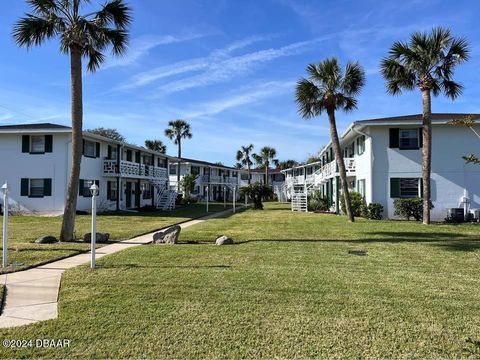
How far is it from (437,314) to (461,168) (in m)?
19.5

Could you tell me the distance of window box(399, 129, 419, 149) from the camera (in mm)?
23562

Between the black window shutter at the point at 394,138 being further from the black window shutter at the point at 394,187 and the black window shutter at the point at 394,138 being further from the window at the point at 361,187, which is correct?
the window at the point at 361,187

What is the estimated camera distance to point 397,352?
4750mm

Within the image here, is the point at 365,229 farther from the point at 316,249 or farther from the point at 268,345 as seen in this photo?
the point at 268,345

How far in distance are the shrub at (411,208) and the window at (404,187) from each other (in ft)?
2.98

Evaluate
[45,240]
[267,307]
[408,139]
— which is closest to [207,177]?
[408,139]

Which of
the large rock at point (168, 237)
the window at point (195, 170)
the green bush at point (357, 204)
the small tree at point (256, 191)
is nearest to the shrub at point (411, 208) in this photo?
the green bush at point (357, 204)

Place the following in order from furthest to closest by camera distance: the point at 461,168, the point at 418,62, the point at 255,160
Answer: the point at 255,160 → the point at 461,168 → the point at 418,62

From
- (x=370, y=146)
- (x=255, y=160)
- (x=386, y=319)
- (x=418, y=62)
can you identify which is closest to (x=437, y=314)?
(x=386, y=319)

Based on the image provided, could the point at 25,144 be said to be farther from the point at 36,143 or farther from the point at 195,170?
the point at 195,170

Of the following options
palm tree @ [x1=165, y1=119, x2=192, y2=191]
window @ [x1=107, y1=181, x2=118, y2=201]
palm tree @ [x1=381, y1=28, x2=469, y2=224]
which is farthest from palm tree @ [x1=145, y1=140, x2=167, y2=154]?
palm tree @ [x1=381, y1=28, x2=469, y2=224]

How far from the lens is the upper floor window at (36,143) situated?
27.2 metres

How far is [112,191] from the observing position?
32.1 m

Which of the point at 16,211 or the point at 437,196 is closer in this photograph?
the point at 437,196
